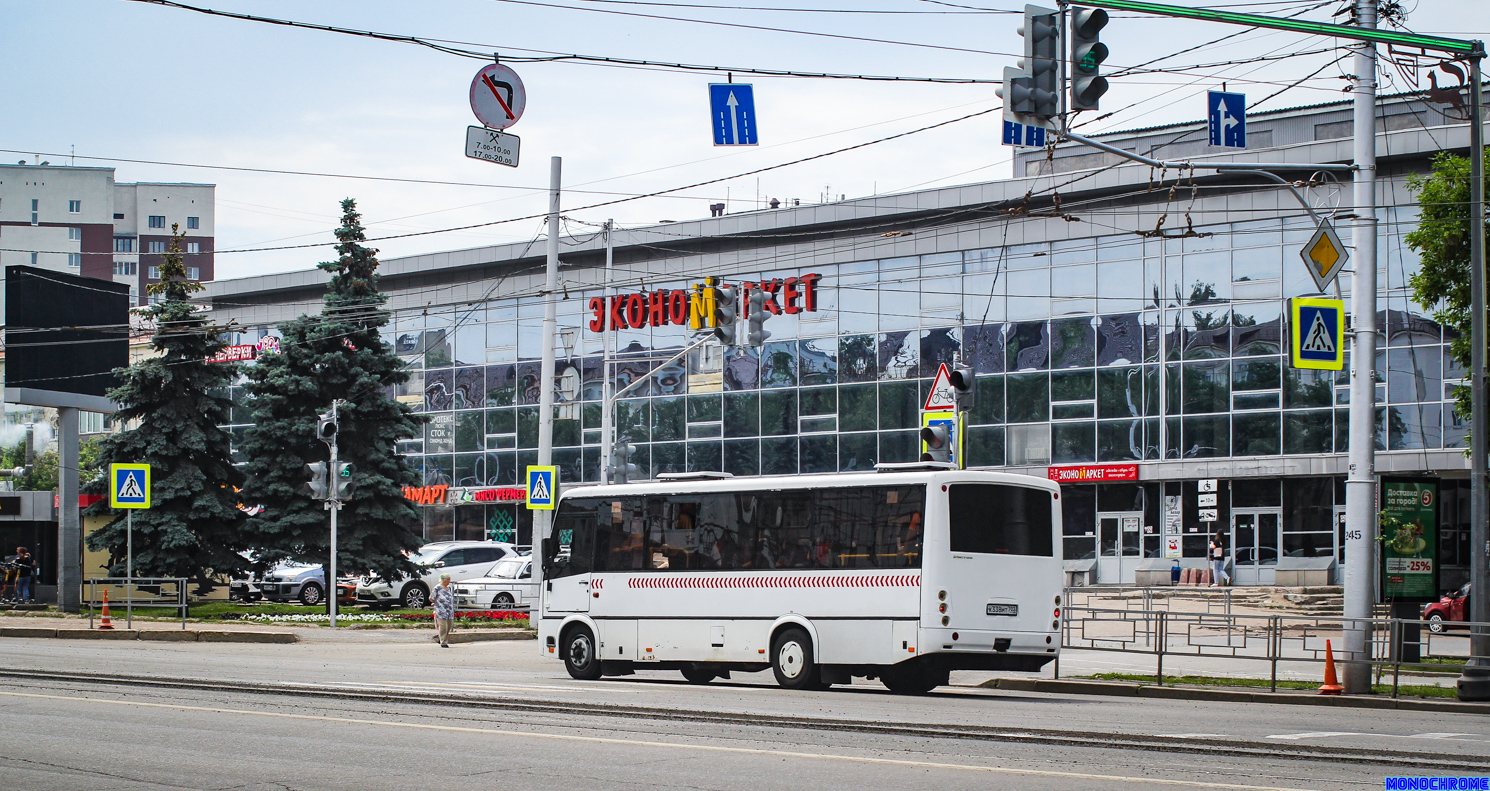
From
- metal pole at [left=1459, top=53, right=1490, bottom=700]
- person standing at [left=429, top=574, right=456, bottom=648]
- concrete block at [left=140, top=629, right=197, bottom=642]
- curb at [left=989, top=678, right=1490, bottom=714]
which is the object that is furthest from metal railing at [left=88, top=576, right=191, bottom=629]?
metal pole at [left=1459, top=53, right=1490, bottom=700]

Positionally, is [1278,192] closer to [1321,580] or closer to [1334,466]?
[1334,466]

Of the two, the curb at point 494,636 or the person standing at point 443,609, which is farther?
the curb at point 494,636

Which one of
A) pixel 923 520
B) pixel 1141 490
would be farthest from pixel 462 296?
pixel 923 520

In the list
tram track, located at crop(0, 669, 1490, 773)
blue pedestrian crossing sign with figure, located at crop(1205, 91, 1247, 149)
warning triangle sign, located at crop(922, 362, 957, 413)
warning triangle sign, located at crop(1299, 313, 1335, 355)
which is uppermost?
blue pedestrian crossing sign with figure, located at crop(1205, 91, 1247, 149)

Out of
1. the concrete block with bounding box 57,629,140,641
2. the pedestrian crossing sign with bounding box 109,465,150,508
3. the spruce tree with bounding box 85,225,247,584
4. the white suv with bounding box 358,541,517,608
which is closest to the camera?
the concrete block with bounding box 57,629,140,641

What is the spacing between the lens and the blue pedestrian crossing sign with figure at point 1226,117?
86.1 ft

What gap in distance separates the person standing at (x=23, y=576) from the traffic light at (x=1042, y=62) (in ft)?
107

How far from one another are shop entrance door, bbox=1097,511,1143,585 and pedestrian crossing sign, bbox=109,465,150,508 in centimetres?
3054

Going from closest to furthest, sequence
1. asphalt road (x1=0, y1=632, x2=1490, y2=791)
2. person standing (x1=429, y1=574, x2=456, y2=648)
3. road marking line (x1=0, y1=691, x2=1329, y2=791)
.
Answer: road marking line (x1=0, y1=691, x2=1329, y2=791)
asphalt road (x1=0, y1=632, x2=1490, y2=791)
person standing (x1=429, y1=574, x2=456, y2=648)

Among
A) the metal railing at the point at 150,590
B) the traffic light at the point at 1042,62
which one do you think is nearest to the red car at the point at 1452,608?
the traffic light at the point at 1042,62

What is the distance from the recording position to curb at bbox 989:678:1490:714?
17.0 metres

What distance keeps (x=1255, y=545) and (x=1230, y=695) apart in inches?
1219

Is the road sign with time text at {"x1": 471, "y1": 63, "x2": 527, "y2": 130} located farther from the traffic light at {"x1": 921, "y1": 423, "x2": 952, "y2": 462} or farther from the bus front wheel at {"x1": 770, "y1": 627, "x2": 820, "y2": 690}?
the bus front wheel at {"x1": 770, "y1": 627, "x2": 820, "y2": 690}

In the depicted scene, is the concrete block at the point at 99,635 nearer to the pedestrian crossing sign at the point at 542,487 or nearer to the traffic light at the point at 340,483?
the traffic light at the point at 340,483
